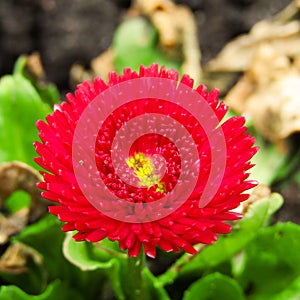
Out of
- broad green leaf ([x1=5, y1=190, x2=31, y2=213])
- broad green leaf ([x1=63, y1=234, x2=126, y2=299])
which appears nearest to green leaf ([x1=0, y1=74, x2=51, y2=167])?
broad green leaf ([x1=5, y1=190, x2=31, y2=213])

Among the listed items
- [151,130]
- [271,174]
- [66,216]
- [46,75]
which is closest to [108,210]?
[66,216]

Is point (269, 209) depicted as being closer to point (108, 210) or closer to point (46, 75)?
point (108, 210)

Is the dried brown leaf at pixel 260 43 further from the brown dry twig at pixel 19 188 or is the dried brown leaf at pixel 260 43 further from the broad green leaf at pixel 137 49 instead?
the brown dry twig at pixel 19 188

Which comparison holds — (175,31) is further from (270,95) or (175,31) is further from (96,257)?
(96,257)

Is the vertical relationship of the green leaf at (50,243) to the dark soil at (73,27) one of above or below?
below

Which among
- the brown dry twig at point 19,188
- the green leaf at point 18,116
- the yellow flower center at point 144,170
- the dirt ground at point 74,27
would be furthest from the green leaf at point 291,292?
the dirt ground at point 74,27

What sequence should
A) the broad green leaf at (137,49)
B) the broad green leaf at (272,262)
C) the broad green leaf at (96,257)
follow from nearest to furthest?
the broad green leaf at (96,257), the broad green leaf at (272,262), the broad green leaf at (137,49)
